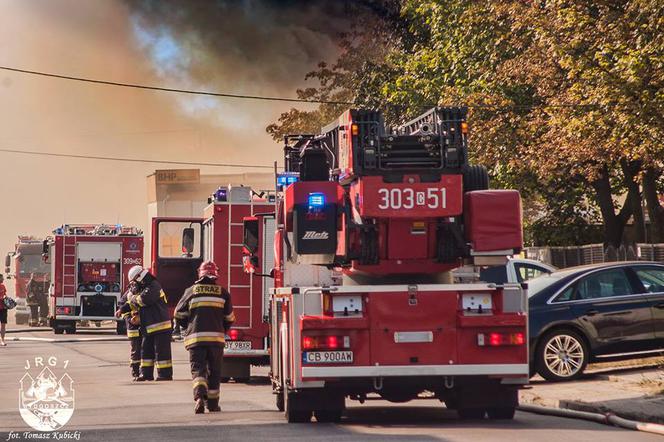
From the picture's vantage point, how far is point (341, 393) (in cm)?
1214

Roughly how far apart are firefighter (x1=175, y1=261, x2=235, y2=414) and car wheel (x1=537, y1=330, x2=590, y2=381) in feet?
14.3

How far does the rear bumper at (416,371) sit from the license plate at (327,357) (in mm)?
55

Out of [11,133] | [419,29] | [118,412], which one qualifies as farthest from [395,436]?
[11,133]

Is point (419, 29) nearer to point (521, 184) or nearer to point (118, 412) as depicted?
point (521, 184)

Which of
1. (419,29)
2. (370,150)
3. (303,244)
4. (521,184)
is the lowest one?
(303,244)

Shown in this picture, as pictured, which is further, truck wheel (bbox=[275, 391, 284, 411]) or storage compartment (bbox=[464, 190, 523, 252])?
truck wheel (bbox=[275, 391, 284, 411])

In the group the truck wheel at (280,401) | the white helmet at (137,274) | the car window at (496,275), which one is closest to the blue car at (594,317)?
the car window at (496,275)

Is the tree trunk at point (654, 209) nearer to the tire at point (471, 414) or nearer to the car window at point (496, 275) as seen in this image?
the car window at point (496, 275)

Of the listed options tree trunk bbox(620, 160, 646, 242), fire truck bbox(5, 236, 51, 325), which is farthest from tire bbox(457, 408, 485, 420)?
fire truck bbox(5, 236, 51, 325)

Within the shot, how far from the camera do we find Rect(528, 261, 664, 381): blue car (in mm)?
16219

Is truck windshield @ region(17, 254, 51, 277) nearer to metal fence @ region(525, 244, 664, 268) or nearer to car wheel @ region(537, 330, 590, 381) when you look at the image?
metal fence @ region(525, 244, 664, 268)

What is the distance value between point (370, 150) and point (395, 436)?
2653 millimetres

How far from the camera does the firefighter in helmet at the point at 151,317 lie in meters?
18.2

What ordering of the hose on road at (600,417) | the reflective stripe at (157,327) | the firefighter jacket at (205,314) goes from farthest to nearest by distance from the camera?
the reflective stripe at (157,327) → the firefighter jacket at (205,314) → the hose on road at (600,417)
